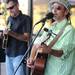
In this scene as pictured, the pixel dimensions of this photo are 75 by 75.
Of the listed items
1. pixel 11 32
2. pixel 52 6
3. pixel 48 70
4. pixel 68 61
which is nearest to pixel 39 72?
pixel 48 70

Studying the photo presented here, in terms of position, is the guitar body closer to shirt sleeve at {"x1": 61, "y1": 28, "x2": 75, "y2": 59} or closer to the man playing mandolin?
→ the man playing mandolin

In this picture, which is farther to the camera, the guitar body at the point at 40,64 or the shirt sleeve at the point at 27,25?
the shirt sleeve at the point at 27,25

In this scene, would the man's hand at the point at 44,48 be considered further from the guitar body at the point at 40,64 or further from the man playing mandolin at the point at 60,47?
the guitar body at the point at 40,64

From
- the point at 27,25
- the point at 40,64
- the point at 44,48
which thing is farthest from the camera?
the point at 27,25

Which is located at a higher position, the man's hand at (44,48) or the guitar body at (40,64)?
the man's hand at (44,48)

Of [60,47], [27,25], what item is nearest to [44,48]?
[60,47]

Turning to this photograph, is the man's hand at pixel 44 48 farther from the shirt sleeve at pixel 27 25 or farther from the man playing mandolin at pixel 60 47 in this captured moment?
the shirt sleeve at pixel 27 25

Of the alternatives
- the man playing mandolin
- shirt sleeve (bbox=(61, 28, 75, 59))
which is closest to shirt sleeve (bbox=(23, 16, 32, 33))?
the man playing mandolin

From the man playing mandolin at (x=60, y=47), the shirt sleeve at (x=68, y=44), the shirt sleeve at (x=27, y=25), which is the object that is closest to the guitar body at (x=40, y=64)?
the man playing mandolin at (x=60, y=47)

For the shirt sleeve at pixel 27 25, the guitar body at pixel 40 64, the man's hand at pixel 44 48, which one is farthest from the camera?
the shirt sleeve at pixel 27 25

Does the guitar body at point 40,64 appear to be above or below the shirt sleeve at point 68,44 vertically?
below

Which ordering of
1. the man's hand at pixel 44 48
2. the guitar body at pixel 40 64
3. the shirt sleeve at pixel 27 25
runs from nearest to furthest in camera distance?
the man's hand at pixel 44 48 → the guitar body at pixel 40 64 → the shirt sleeve at pixel 27 25

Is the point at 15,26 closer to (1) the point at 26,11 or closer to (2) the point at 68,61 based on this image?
(1) the point at 26,11

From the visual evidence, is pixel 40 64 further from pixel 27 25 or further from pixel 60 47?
pixel 27 25
